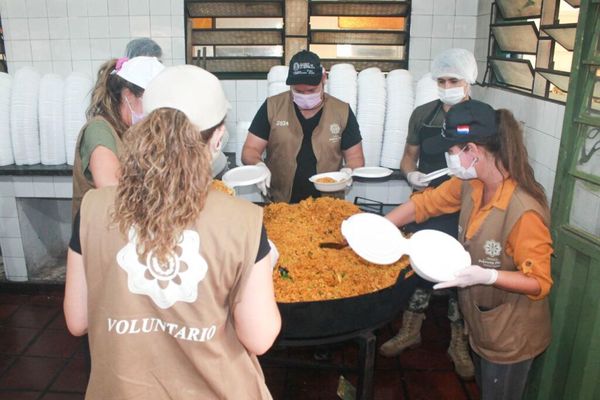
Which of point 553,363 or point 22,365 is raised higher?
point 553,363

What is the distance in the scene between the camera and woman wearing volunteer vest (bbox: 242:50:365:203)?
3.47m

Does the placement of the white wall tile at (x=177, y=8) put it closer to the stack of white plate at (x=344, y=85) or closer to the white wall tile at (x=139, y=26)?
the white wall tile at (x=139, y=26)


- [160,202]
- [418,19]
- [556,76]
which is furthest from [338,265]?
[418,19]

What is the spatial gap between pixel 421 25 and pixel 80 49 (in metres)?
3.27

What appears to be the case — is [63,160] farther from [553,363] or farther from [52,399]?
[553,363]

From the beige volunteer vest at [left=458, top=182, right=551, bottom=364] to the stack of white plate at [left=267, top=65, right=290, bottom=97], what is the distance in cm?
255

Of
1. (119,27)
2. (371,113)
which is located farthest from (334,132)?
(119,27)

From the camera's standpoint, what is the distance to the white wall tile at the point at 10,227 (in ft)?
14.3

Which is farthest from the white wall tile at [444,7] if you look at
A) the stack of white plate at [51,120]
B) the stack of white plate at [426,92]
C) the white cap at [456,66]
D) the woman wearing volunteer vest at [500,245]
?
the stack of white plate at [51,120]

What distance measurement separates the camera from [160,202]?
1.24m

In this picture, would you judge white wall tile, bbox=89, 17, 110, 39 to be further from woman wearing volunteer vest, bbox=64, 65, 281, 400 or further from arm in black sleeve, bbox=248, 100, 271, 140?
woman wearing volunteer vest, bbox=64, 65, 281, 400

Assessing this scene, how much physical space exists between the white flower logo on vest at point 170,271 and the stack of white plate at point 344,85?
3214 mm

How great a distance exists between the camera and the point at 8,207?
4.32 meters

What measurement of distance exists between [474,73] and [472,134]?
1357 mm
